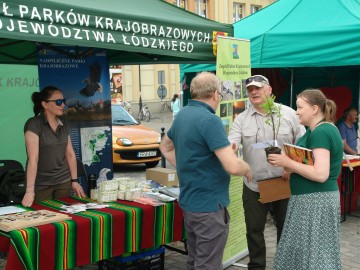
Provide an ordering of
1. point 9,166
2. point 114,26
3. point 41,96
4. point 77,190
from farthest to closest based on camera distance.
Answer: point 9,166, point 77,190, point 41,96, point 114,26

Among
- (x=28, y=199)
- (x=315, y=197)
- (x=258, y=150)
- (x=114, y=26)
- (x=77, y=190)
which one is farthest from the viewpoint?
(x=77, y=190)

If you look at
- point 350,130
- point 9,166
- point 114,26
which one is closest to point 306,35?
point 350,130

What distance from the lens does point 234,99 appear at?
4578 mm

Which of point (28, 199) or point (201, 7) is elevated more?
point (201, 7)

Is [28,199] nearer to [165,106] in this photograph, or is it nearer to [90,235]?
[90,235]

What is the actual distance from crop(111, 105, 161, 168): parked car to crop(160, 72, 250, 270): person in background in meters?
6.97

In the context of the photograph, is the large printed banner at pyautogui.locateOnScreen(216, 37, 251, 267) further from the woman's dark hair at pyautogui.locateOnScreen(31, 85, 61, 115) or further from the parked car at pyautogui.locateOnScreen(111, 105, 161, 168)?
the parked car at pyautogui.locateOnScreen(111, 105, 161, 168)

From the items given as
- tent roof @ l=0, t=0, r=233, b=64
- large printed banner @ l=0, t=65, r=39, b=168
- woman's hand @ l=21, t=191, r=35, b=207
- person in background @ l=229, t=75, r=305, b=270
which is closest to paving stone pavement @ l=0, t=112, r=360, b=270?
person in background @ l=229, t=75, r=305, b=270

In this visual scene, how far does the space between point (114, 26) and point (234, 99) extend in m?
1.49

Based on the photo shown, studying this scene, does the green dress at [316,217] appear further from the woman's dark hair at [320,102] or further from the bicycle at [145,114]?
the bicycle at [145,114]

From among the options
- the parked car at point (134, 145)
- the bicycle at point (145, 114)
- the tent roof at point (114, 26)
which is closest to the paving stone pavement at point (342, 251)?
the tent roof at point (114, 26)

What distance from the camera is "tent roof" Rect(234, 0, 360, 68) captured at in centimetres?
593

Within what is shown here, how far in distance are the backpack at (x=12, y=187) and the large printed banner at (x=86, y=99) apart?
68 centimetres

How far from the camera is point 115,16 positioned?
362 centimetres
